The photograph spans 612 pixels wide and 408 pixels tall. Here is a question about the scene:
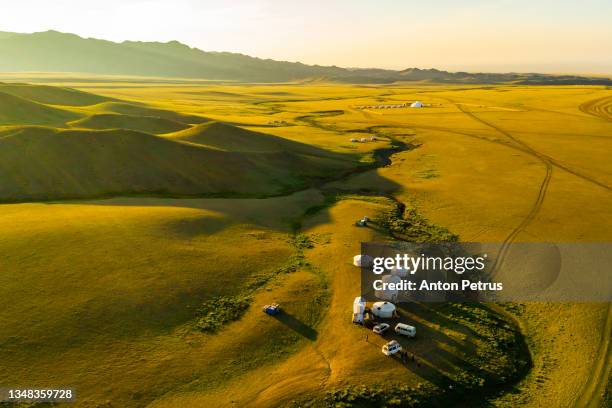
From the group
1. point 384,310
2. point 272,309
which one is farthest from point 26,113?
point 384,310

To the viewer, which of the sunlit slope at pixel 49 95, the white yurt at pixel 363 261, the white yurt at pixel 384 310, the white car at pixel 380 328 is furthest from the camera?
the sunlit slope at pixel 49 95

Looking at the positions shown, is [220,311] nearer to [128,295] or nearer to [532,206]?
[128,295]

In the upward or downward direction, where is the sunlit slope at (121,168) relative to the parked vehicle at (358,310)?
upward

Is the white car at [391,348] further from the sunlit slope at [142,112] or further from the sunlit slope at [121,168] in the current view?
the sunlit slope at [142,112]

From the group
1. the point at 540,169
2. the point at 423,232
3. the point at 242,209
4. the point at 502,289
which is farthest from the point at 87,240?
the point at 540,169

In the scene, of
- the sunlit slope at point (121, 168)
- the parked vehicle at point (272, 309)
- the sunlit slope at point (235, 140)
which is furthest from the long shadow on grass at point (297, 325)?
the sunlit slope at point (235, 140)

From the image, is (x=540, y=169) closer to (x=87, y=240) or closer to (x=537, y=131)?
(x=537, y=131)

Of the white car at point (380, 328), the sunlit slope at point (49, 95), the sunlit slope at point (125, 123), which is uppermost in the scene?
the sunlit slope at point (49, 95)
